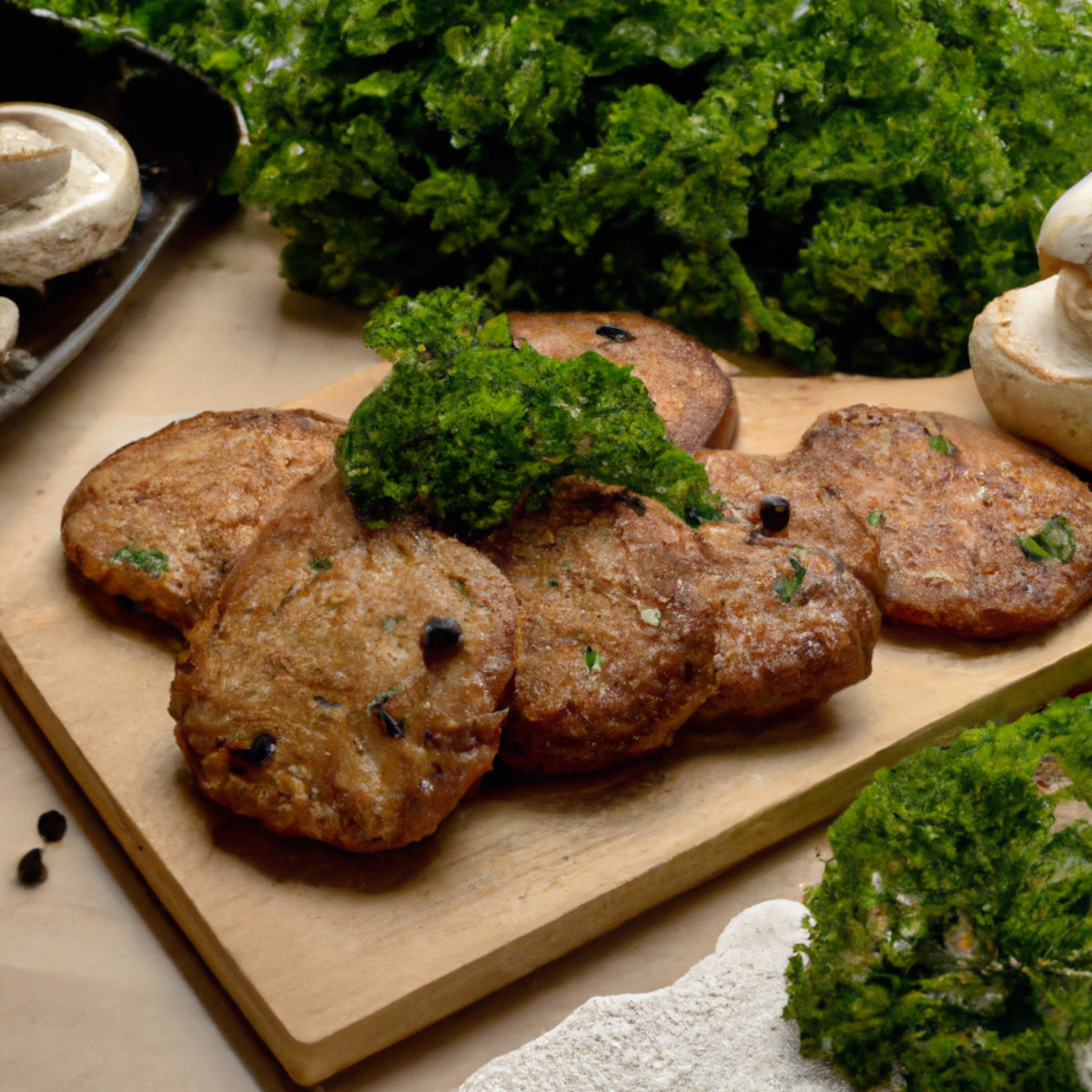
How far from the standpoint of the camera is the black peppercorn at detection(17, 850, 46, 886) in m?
2.78

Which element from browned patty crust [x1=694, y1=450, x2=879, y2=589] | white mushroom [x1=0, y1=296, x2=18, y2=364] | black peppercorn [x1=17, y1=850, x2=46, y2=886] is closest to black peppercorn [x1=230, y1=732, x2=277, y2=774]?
black peppercorn [x1=17, y1=850, x2=46, y2=886]

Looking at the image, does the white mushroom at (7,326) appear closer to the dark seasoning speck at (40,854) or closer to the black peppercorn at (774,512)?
the dark seasoning speck at (40,854)

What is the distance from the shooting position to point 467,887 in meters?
2.58

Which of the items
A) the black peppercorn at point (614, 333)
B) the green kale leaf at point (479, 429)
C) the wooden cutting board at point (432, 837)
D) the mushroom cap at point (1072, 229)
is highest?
the mushroom cap at point (1072, 229)

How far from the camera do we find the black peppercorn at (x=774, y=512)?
10.3 feet

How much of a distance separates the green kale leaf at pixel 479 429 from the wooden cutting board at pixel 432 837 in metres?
0.63

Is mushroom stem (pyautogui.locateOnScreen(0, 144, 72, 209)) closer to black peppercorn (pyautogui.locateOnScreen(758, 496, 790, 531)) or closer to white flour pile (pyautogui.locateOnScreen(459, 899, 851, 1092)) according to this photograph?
black peppercorn (pyautogui.locateOnScreen(758, 496, 790, 531))

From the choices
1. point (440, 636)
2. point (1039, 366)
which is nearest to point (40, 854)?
point (440, 636)

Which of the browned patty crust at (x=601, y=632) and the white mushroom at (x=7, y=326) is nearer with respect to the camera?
the browned patty crust at (x=601, y=632)

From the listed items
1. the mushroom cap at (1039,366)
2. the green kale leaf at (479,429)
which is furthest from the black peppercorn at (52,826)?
the mushroom cap at (1039,366)

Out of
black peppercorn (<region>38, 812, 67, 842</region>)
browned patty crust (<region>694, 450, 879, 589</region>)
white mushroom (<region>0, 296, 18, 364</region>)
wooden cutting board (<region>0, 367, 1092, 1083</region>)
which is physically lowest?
black peppercorn (<region>38, 812, 67, 842</region>)

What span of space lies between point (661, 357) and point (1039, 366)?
3.48 ft

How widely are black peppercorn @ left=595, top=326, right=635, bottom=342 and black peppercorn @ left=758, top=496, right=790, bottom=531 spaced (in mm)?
906

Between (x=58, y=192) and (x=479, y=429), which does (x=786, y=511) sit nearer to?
(x=479, y=429)
